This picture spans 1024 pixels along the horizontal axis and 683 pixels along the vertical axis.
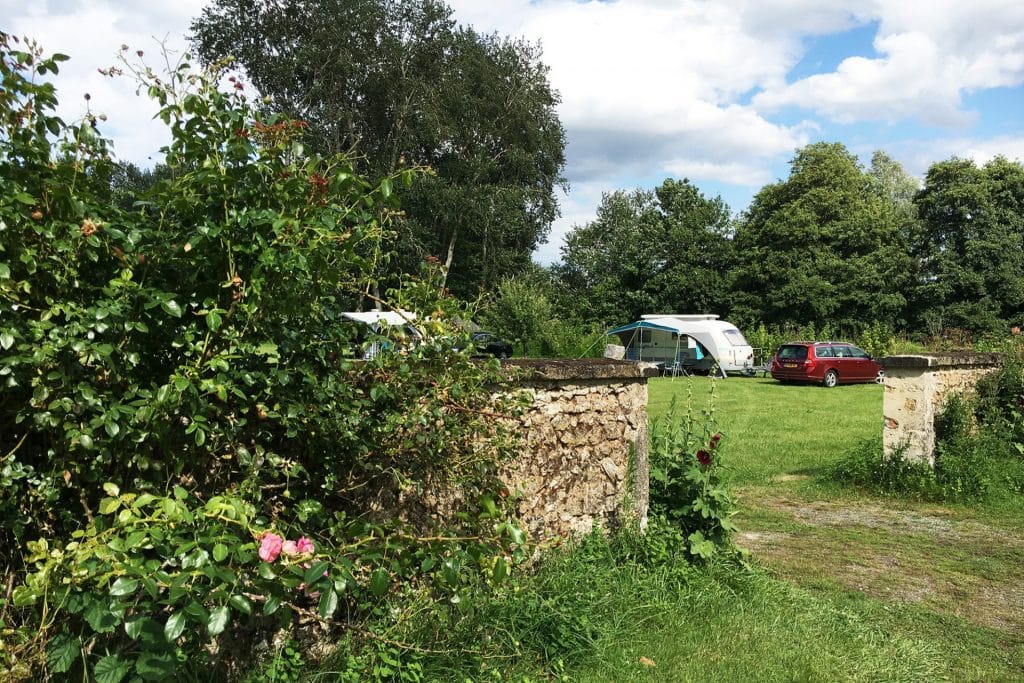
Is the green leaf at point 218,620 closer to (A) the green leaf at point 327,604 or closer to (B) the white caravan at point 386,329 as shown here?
(A) the green leaf at point 327,604

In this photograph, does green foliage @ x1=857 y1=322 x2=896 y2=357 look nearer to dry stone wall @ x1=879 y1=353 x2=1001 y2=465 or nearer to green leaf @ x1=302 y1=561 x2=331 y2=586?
dry stone wall @ x1=879 y1=353 x2=1001 y2=465

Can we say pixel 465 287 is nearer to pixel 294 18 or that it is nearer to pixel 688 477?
pixel 294 18

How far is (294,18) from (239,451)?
98.7ft

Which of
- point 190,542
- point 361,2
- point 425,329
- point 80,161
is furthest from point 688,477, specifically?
point 361,2

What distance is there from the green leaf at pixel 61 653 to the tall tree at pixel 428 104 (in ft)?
80.5

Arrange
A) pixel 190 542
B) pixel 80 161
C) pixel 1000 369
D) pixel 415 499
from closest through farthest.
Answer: pixel 190 542 → pixel 80 161 → pixel 415 499 → pixel 1000 369

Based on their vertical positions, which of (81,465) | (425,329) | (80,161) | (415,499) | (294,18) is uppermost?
(294,18)

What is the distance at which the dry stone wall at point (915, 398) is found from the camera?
312 inches

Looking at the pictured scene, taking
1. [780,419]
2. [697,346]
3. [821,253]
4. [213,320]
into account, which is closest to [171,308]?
[213,320]

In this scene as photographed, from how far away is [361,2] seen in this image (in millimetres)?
28391

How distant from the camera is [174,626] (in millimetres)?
1992

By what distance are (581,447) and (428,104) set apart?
2630 centimetres

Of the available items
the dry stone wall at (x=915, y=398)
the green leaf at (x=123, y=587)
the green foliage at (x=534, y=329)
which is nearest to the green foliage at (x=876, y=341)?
the dry stone wall at (x=915, y=398)

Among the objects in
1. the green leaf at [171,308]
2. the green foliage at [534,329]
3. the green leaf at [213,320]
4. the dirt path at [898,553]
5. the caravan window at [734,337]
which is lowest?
the dirt path at [898,553]
